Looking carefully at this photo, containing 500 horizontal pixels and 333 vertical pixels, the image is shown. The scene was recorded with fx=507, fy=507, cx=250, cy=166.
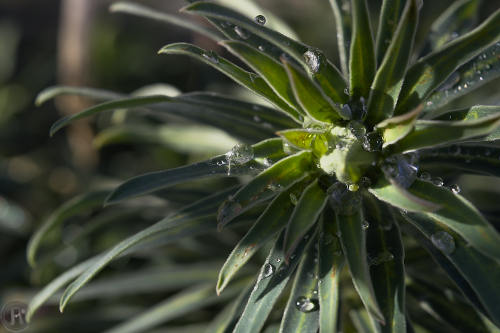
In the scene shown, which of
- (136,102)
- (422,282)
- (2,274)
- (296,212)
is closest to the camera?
(296,212)

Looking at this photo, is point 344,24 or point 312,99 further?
point 344,24

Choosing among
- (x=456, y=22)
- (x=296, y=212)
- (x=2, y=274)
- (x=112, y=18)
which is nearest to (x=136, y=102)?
(x=296, y=212)

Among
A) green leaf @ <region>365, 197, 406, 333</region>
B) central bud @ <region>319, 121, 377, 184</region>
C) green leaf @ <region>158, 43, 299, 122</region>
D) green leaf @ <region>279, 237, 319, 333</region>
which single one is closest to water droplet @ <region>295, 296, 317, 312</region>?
green leaf @ <region>279, 237, 319, 333</region>

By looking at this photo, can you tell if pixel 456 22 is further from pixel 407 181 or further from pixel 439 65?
pixel 407 181

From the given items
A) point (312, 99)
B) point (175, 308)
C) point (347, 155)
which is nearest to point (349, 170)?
point (347, 155)

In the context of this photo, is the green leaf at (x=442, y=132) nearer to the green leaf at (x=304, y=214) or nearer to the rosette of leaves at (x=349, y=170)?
the rosette of leaves at (x=349, y=170)

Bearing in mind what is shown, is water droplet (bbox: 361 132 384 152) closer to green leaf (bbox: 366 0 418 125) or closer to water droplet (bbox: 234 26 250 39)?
green leaf (bbox: 366 0 418 125)

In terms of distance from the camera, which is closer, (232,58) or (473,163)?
(473,163)

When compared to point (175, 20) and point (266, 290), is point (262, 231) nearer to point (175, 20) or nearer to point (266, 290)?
point (266, 290)
